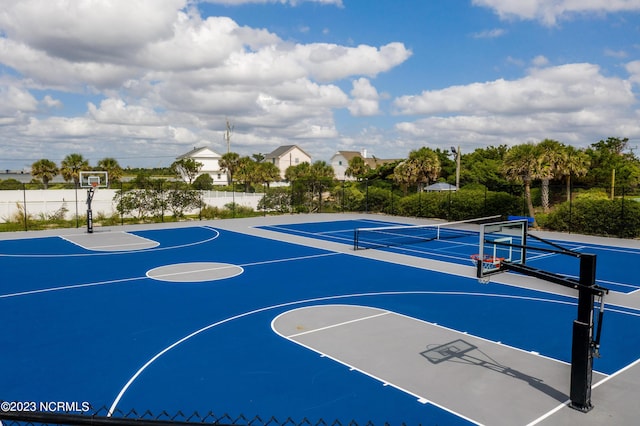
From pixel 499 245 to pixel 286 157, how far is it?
85258 millimetres

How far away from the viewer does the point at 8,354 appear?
9414 millimetres

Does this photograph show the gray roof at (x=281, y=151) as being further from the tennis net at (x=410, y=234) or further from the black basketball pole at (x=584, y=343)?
the black basketball pole at (x=584, y=343)

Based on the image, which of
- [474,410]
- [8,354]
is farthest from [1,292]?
[474,410]

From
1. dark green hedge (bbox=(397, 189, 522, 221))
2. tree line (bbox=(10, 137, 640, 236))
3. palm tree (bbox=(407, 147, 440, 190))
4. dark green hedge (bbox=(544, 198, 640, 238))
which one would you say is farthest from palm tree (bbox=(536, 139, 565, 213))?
palm tree (bbox=(407, 147, 440, 190))

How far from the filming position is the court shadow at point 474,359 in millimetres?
8062

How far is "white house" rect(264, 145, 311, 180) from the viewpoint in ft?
307

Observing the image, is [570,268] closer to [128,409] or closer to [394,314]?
[394,314]

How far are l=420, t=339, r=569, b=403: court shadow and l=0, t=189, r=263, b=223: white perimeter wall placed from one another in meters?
25.9

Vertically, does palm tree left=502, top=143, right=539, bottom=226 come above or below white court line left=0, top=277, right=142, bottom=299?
above

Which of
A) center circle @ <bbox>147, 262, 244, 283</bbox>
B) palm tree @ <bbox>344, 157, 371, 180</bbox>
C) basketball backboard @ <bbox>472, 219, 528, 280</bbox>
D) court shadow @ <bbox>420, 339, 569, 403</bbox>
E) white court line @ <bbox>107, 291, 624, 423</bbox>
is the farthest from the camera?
palm tree @ <bbox>344, 157, 371, 180</bbox>

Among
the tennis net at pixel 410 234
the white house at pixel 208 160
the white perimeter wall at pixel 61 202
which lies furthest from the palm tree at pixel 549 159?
the white house at pixel 208 160

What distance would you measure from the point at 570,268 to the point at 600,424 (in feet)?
41.0

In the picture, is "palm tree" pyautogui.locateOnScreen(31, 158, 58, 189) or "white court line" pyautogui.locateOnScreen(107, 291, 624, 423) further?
"palm tree" pyautogui.locateOnScreen(31, 158, 58, 189)

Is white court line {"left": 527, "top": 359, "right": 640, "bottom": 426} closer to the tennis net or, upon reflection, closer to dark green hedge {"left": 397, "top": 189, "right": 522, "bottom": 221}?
the tennis net
